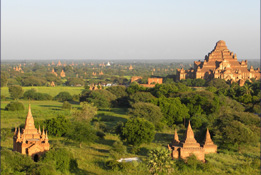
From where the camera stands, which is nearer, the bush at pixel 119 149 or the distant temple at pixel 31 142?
the distant temple at pixel 31 142

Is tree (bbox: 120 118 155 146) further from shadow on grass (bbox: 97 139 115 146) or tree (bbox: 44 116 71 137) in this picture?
tree (bbox: 44 116 71 137)

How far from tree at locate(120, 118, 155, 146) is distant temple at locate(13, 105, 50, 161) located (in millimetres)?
8444

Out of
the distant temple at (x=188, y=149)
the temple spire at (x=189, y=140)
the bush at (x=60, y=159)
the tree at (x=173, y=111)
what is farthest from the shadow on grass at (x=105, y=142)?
the tree at (x=173, y=111)

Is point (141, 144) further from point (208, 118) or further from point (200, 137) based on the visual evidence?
point (208, 118)

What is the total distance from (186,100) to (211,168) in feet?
76.8

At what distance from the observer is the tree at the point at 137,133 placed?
3244 cm

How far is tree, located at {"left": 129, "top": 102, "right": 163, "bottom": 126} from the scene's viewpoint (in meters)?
41.4

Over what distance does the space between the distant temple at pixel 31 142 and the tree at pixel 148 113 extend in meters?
16.6

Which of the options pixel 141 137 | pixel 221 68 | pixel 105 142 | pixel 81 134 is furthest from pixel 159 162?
pixel 221 68

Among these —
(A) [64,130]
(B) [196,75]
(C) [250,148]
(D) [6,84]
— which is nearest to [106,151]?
(A) [64,130]

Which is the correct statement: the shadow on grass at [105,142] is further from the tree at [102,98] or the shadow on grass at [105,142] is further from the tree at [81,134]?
the tree at [102,98]

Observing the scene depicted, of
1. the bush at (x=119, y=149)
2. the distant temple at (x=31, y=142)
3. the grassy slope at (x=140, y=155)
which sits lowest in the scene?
the grassy slope at (x=140, y=155)

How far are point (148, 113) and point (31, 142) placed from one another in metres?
18.0

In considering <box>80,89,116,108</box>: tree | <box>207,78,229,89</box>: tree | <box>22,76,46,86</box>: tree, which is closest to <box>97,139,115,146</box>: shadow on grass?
<box>80,89,116,108</box>: tree
